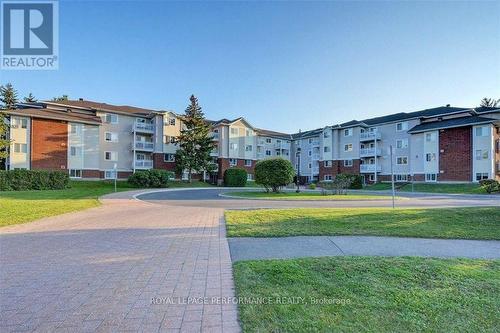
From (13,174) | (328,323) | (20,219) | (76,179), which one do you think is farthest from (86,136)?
(328,323)

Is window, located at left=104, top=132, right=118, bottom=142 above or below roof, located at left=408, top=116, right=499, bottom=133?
below

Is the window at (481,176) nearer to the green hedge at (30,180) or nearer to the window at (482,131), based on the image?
the window at (482,131)

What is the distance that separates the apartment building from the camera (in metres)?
36.9

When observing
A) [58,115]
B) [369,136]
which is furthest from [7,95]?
[369,136]

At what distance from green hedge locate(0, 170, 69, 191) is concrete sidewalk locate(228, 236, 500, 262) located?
96.1 ft

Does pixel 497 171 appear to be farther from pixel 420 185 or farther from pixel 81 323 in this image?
pixel 81 323

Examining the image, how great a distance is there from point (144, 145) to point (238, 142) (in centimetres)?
1665

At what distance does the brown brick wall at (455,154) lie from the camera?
38562mm

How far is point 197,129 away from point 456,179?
37.0 metres

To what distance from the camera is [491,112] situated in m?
40.5

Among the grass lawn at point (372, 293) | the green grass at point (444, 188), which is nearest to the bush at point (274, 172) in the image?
the grass lawn at point (372, 293)

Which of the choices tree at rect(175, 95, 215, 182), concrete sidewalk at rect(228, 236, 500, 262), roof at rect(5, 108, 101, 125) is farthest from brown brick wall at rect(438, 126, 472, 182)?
roof at rect(5, 108, 101, 125)

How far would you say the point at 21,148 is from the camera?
35.8m

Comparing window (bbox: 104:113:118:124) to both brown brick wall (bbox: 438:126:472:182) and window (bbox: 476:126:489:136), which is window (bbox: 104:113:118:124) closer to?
brown brick wall (bbox: 438:126:472:182)
